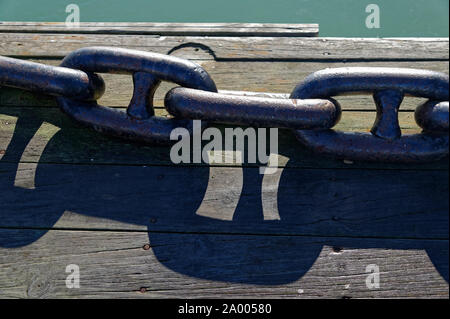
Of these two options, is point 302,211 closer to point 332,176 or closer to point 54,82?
point 332,176

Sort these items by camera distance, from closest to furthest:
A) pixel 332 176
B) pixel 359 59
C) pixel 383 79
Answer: pixel 383 79
pixel 332 176
pixel 359 59

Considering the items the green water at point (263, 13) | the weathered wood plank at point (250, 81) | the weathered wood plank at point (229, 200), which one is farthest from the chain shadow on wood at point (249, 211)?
the green water at point (263, 13)

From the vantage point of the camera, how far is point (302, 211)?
148cm

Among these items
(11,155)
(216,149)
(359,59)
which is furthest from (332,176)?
(11,155)

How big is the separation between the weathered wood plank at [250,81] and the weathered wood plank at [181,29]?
0.24 m

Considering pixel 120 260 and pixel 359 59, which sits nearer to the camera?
pixel 120 260

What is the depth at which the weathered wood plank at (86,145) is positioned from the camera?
157 cm

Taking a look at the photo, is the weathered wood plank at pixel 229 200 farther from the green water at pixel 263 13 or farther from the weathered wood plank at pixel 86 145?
the green water at pixel 263 13

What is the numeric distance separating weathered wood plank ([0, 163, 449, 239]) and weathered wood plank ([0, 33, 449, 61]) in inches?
24.9

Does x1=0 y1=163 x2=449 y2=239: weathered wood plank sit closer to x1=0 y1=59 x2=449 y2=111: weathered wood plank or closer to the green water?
x1=0 y1=59 x2=449 y2=111: weathered wood plank

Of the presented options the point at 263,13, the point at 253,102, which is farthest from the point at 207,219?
the point at 263,13

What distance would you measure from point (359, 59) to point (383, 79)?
490 millimetres

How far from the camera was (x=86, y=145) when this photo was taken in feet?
5.34

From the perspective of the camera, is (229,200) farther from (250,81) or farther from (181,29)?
(181,29)
